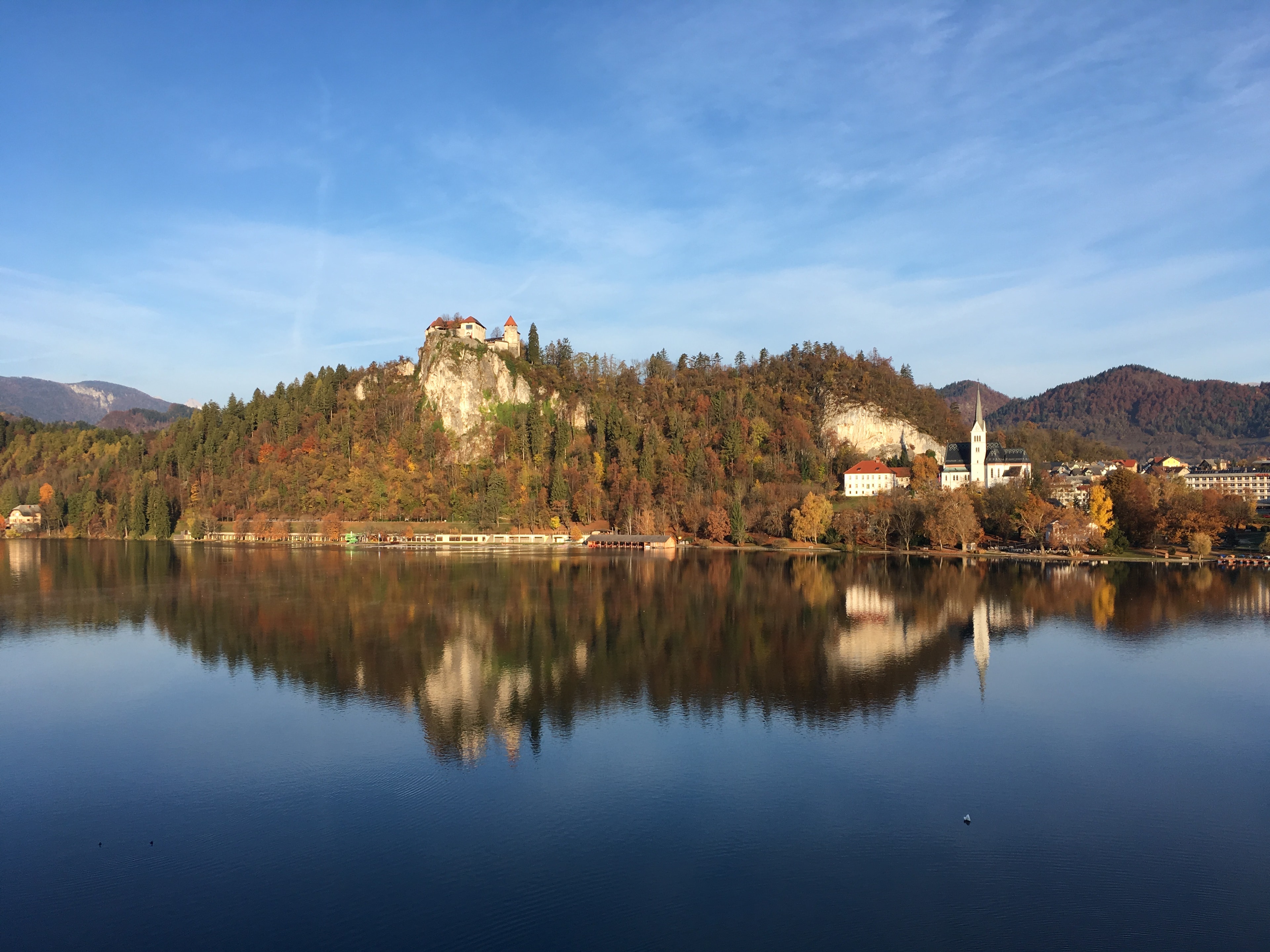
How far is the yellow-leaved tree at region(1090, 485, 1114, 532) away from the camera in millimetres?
69938

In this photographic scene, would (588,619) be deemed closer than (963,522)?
Yes

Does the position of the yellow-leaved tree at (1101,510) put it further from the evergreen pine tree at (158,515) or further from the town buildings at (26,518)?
the town buildings at (26,518)

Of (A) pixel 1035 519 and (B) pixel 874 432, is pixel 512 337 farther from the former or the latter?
(A) pixel 1035 519

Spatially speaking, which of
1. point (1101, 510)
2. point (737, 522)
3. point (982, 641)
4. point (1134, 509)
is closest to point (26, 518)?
point (737, 522)

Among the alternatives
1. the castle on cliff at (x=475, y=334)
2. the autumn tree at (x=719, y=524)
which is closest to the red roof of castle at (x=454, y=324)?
the castle on cliff at (x=475, y=334)

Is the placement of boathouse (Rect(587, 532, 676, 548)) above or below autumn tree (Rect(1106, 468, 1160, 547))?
below

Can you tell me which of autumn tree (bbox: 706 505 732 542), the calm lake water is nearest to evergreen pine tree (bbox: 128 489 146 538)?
the calm lake water

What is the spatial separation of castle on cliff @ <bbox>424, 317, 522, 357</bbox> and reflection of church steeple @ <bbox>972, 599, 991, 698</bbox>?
277 ft

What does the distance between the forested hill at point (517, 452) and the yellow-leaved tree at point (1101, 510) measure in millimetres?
27254

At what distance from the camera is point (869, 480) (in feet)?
310

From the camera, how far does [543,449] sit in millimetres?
100250

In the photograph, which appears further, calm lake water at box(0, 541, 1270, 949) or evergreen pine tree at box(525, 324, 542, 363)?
evergreen pine tree at box(525, 324, 542, 363)

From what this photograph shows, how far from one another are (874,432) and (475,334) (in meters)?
58.4

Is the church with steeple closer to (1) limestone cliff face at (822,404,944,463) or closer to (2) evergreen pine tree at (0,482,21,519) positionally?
(1) limestone cliff face at (822,404,944,463)
